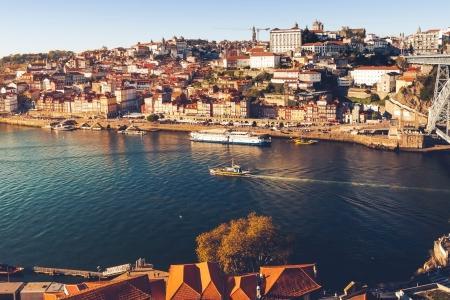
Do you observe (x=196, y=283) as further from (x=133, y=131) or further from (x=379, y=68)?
(x=379, y=68)

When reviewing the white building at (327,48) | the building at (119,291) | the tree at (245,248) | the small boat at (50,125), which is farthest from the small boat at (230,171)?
the white building at (327,48)

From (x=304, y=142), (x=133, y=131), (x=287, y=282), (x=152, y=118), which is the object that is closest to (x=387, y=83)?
(x=304, y=142)

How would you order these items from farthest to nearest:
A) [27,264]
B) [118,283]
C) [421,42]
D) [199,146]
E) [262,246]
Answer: [421,42]
[199,146]
[27,264]
[262,246]
[118,283]

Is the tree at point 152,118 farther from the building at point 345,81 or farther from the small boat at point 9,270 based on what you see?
the small boat at point 9,270

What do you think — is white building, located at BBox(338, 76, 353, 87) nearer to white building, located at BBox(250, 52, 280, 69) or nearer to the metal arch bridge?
white building, located at BBox(250, 52, 280, 69)

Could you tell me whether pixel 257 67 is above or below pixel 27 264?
above

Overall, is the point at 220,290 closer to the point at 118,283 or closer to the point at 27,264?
the point at 118,283

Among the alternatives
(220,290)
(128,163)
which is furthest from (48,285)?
(128,163)
